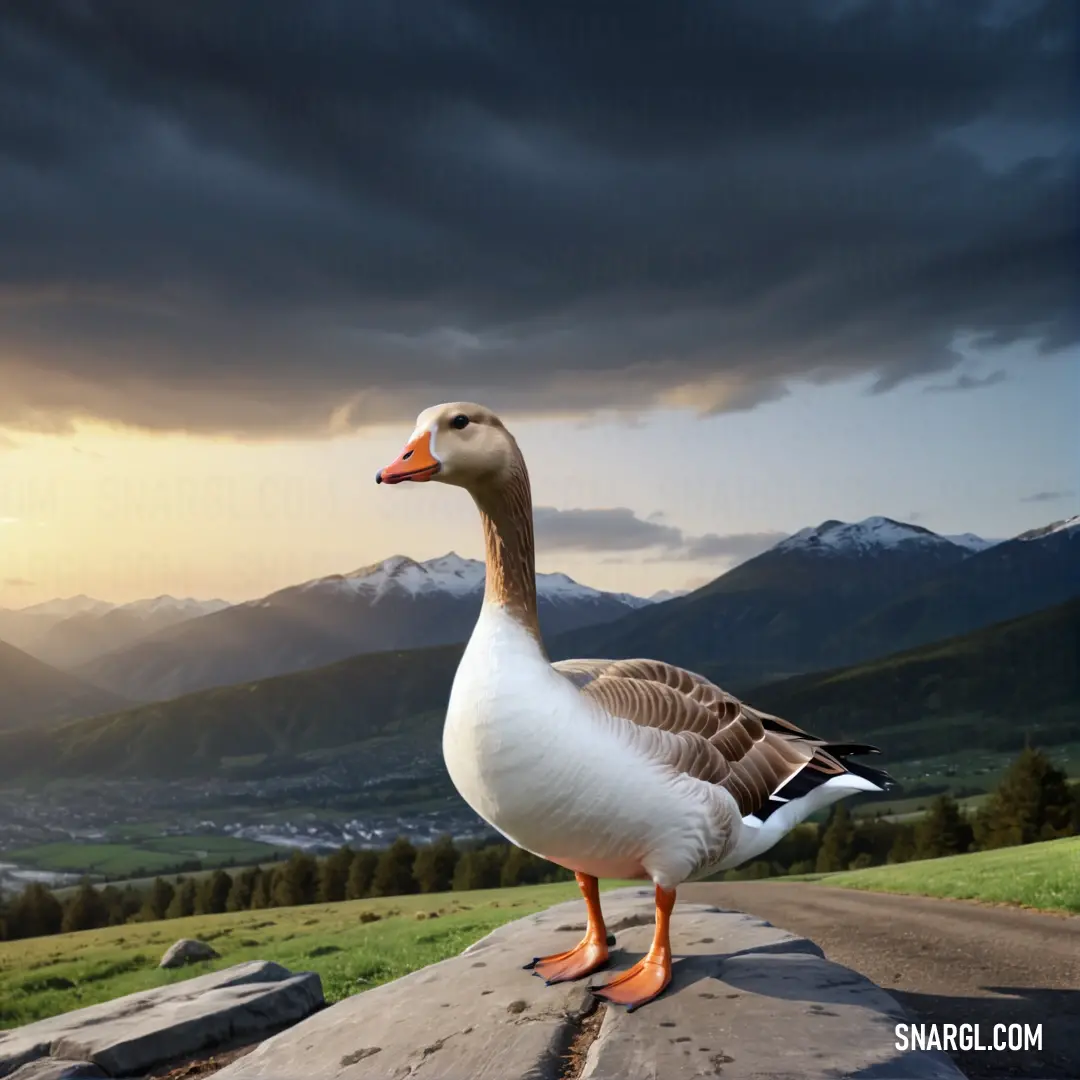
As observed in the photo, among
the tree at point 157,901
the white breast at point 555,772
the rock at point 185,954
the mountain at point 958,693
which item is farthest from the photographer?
the mountain at point 958,693

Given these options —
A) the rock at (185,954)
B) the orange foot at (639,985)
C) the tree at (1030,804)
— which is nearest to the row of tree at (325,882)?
the rock at (185,954)

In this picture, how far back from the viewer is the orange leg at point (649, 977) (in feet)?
26.5

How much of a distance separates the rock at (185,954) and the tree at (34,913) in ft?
47.1

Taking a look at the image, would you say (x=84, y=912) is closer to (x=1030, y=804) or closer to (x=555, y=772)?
(x=1030, y=804)

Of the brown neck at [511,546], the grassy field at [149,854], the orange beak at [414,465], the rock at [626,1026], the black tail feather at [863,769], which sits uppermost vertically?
the orange beak at [414,465]

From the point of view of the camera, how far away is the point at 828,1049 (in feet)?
24.5

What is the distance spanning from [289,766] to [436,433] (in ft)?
660

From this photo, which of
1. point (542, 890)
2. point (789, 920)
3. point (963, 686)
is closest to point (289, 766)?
point (963, 686)

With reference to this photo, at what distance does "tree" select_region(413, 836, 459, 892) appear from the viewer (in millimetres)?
35188

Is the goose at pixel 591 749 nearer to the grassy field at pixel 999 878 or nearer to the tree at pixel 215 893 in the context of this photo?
the grassy field at pixel 999 878

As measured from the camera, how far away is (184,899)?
126 feet

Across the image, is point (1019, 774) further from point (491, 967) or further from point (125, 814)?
point (125, 814)

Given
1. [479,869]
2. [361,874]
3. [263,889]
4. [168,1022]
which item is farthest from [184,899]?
[168,1022]

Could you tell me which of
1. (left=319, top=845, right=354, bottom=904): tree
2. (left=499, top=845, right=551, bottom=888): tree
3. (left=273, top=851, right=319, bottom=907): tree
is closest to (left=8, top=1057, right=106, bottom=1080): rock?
(left=319, top=845, right=354, bottom=904): tree
